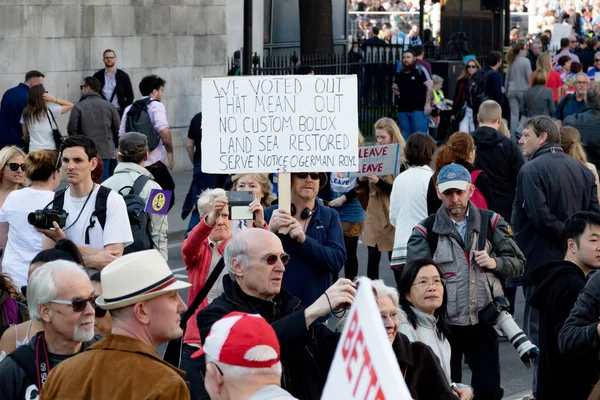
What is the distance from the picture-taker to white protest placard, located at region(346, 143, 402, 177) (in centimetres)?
1005

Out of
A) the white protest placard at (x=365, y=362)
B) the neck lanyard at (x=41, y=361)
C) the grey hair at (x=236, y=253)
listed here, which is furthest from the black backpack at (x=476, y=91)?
the white protest placard at (x=365, y=362)

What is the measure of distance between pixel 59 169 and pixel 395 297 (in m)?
3.12

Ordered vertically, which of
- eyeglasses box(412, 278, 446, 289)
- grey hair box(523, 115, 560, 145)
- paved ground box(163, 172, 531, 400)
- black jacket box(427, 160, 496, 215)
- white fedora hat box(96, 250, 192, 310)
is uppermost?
grey hair box(523, 115, 560, 145)

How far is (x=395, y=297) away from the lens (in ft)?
18.4

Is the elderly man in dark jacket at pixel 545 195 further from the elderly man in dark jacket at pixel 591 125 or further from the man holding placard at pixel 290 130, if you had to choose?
the elderly man in dark jacket at pixel 591 125

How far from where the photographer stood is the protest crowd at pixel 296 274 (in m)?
4.28

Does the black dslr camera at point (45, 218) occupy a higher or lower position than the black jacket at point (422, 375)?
higher

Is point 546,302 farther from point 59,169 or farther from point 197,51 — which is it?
point 197,51

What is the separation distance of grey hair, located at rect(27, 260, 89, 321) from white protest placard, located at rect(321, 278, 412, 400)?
229 cm

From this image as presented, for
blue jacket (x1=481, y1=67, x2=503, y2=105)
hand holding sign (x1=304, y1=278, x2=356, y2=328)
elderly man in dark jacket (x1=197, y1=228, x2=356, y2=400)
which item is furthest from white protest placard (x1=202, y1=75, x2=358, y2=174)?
blue jacket (x1=481, y1=67, x2=503, y2=105)

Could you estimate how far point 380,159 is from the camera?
1012 cm

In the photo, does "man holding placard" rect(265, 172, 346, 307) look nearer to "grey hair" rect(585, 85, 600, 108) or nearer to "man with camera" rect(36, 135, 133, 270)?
"man with camera" rect(36, 135, 133, 270)

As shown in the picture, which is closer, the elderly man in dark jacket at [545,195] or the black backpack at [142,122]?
the elderly man in dark jacket at [545,195]

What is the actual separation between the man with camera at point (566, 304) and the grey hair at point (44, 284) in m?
2.50
